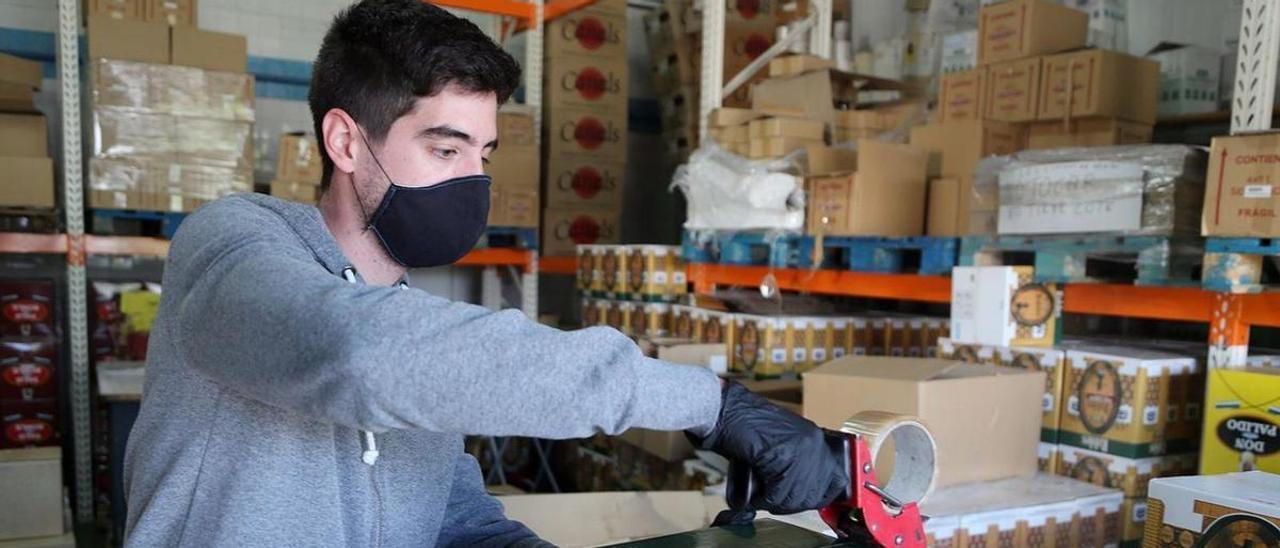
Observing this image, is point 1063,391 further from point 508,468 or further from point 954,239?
point 508,468

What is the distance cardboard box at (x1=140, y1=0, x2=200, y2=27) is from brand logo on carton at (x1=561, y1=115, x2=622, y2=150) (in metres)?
2.63

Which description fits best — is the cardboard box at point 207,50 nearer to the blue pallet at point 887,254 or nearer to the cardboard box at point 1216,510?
the blue pallet at point 887,254

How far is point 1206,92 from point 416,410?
5.42 meters

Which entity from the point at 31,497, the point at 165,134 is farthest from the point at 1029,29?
Answer: the point at 165,134

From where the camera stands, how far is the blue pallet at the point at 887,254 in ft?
12.4

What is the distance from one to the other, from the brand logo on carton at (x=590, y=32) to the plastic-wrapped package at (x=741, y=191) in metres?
2.47

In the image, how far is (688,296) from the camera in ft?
17.4

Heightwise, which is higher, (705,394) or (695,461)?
(705,394)

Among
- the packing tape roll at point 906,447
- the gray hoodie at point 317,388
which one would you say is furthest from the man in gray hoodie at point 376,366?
the packing tape roll at point 906,447

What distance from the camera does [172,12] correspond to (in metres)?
5.95

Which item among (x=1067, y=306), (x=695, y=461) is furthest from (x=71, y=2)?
(x=1067, y=306)

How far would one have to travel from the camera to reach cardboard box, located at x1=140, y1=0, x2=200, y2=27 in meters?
5.86

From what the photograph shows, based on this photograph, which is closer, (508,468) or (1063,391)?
(1063,391)

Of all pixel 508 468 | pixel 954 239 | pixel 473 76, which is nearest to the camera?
pixel 473 76
